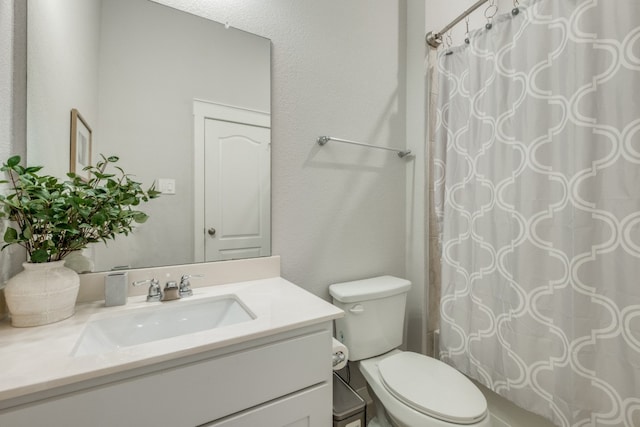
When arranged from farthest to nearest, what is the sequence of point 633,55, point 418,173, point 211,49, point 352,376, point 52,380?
point 418,173 < point 352,376 < point 211,49 < point 633,55 < point 52,380

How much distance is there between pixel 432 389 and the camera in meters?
1.08

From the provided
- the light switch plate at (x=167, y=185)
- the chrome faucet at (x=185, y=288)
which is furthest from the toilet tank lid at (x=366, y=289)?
the light switch plate at (x=167, y=185)

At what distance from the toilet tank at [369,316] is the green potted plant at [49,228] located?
0.98 metres

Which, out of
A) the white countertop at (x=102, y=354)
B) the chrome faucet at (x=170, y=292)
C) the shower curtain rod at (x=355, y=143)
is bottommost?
the white countertop at (x=102, y=354)

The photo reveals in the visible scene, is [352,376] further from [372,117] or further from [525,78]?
[525,78]

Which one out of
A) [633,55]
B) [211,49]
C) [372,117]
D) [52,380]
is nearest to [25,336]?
[52,380]

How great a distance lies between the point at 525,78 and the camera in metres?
1.13

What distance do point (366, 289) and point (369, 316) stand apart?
13 centimetres

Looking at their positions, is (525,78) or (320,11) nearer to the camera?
(525,78)

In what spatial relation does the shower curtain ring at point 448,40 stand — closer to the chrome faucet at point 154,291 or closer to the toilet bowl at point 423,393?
the toilet bowl at point 423,393

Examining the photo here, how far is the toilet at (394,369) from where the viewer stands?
0.98 m

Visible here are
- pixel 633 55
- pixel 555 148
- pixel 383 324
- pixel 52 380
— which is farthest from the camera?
pixel 383 324

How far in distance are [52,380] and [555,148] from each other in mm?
1584

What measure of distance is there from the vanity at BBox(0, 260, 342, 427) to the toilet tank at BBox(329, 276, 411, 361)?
0.43 metres
